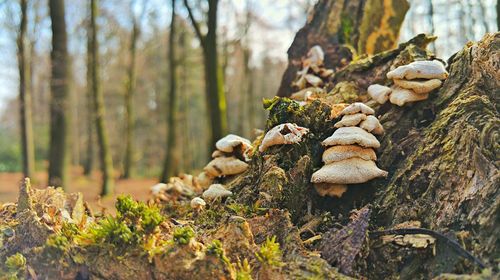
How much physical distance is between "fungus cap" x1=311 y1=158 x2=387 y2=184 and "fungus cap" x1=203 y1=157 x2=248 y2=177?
108 centimetres

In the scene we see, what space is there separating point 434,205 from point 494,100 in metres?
1.02

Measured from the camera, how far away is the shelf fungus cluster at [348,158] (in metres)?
3.30

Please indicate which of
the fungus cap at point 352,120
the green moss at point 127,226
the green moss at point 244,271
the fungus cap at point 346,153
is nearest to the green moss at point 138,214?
the green moss at point 127,226

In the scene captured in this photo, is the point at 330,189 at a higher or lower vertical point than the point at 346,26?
lower

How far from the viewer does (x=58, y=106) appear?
520 inches

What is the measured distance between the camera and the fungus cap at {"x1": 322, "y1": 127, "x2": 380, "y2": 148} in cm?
338

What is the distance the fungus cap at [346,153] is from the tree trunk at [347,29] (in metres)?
3.05

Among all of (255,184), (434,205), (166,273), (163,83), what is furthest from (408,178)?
(163,83)

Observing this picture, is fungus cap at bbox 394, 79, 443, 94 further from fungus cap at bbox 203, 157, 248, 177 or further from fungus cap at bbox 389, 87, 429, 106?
fungus cap at bbox 203, 157, 248, 177

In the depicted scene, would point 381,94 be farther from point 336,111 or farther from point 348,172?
point 348,172

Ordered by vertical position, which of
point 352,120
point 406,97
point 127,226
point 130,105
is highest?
point 130,105

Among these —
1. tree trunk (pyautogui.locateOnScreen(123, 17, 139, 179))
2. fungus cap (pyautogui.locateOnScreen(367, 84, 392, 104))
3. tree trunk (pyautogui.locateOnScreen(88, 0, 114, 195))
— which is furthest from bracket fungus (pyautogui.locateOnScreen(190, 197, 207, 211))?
tree trunk (pyautogui.locateOnScreen(123, 17, 139, 179))

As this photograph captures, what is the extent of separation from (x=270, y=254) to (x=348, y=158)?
112 centimetres

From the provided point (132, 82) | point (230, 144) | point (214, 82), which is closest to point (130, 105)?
point (132, 82)
